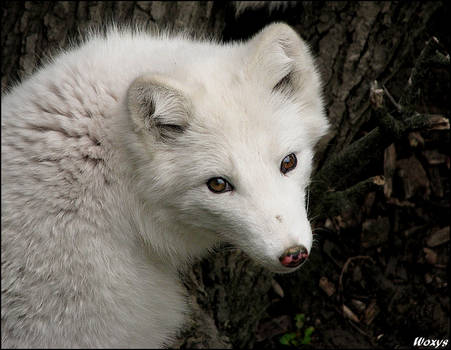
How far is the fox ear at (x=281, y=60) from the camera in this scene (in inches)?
107

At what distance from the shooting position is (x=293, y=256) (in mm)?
2393

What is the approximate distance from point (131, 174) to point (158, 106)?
47cm

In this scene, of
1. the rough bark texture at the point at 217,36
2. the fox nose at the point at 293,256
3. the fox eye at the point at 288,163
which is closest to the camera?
the fox nose at the point at 293,256

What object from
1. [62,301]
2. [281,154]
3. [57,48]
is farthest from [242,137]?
[57,48]

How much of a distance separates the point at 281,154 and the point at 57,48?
2.27m

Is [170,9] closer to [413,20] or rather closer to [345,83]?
[345,83]

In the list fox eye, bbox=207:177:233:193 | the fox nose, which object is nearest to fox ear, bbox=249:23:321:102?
fox eye, bbox=207:177:233:193

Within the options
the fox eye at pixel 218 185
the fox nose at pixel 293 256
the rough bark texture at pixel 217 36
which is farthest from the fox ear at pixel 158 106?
the rough bark texture at pixel 217 36

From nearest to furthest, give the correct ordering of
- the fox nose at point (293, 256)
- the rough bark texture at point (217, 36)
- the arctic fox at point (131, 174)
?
1. the fox nose at point (293, 256)
2. the arctic fox at point (131, 174)
3. the rough bark texture at point (217, 36)

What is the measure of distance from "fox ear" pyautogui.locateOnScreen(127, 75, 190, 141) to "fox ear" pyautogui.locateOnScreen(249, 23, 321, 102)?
467 millimetres

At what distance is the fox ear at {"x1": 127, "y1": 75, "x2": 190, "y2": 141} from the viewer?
2.44 m

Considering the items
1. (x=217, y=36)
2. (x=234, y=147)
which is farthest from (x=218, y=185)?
(x=217, y=36)

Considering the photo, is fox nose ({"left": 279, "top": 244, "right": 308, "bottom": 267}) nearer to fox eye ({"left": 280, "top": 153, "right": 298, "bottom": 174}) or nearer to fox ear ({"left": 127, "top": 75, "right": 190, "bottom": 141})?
fox eye ({"left": 280, "top": 153, "right": 298, "bottom": 174})

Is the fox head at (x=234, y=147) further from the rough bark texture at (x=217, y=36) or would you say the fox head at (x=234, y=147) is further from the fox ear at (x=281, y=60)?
A: the rough bark texture at (x=217, y=36)
